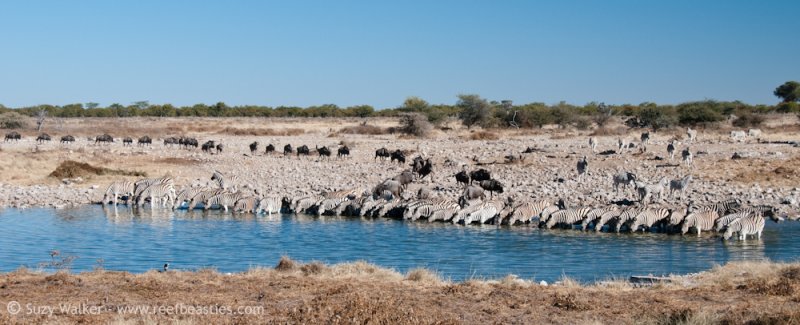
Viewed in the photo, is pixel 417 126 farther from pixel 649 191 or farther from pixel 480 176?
pixel 649 191

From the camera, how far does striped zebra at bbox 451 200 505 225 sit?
21.7 m

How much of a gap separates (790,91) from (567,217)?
7800cm

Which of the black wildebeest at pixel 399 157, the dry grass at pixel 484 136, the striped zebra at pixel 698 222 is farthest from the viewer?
the dry grass at pixel 484 136

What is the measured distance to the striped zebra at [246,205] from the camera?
24.0 metres

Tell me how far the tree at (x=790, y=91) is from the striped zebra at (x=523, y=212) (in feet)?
247

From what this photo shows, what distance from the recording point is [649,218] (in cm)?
2006

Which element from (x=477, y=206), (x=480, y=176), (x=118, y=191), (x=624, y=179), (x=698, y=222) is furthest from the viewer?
(x=480, y=176)

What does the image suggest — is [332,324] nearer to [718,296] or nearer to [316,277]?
[316,277]

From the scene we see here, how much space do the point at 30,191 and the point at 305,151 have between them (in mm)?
14319

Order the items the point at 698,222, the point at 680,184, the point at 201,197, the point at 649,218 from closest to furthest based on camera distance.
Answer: the point at 698,222 → the point at 649,218 → the point at 680,184 → the point at 201,197

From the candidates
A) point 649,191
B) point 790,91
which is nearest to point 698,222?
point 649,191

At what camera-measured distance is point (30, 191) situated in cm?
2709

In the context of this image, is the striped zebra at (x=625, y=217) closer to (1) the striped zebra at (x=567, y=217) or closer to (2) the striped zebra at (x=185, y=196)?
(1) the striped zebra at (x=567, y=217)

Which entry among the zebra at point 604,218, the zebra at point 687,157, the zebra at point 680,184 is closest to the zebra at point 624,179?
the zebra at point 680,184
